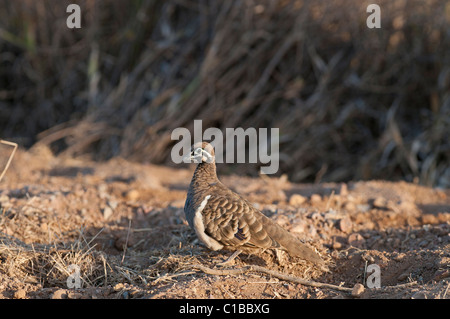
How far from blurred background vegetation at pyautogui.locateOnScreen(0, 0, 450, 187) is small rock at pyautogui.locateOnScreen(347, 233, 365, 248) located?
324 cm

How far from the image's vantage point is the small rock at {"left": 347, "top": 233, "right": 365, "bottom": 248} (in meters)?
4.07

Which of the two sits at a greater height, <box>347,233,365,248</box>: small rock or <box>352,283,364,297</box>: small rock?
<box>347,233,365,248</box>: small rock

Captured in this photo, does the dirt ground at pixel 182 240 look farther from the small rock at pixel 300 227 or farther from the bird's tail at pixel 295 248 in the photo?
the bird's tail at pixel 295 248

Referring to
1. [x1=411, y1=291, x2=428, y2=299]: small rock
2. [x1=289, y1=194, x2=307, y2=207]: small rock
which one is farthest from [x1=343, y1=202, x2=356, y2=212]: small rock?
[x1=411, y1=291, x2=428, y2=299]: small rock

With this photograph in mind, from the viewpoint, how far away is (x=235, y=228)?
138 inches

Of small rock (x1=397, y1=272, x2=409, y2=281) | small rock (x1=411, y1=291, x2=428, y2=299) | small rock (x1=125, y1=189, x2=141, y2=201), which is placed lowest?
small rock (x1=397, y1=272, x2=409, y2=281)

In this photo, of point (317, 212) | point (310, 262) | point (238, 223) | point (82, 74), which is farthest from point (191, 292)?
point (82, 74)

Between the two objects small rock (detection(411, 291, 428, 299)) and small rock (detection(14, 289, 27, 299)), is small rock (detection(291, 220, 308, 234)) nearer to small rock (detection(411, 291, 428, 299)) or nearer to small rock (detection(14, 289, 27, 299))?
small rock (detection(411, 291, 428, 299))

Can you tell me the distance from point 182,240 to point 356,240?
135cm

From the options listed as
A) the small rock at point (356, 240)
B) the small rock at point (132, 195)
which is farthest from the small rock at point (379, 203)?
the small rock at point (132, 195)

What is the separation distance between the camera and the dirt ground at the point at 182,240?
3213 mm

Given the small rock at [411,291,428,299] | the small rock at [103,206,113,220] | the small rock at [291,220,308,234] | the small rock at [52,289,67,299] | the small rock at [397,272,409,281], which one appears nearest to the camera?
the small rock at [411,291,428,299]

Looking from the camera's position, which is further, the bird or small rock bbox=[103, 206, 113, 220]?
small rock bbox=[103, 206, 113, 220]

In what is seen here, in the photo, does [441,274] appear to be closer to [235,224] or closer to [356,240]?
[356,240]
